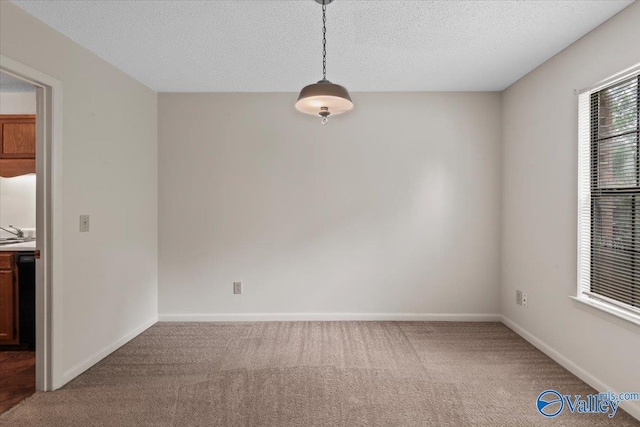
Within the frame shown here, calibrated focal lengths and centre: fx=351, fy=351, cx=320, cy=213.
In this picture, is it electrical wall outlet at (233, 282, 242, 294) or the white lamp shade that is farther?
electrical wall outlet at (233, 282, 242, 294)

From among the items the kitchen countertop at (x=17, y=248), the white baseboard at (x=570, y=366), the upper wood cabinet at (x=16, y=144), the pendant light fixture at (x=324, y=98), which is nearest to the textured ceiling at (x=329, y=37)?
the pendant light fixture at (x=324, y=98)

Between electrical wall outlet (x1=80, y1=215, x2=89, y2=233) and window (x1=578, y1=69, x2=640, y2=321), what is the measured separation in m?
3.81

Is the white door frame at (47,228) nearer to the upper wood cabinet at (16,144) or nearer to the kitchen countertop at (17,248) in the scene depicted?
the kitchen countertop at (17,248)

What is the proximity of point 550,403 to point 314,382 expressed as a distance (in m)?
1.59

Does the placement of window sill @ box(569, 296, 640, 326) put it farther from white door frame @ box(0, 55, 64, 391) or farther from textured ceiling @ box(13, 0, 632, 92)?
white door frame @ box(0, 55, 64, 391)

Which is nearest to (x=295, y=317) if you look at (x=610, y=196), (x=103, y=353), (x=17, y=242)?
(x=103, y=353)

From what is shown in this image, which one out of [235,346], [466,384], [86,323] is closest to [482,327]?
[466,384]

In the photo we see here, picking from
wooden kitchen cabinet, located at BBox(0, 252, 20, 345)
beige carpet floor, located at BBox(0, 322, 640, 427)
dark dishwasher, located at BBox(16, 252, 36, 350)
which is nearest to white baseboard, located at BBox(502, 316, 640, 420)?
beige carpet floor, located at BBox(0, 322, 640, 427)

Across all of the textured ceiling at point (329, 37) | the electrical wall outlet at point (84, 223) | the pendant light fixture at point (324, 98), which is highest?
the textured ceiling at point (329, 37)

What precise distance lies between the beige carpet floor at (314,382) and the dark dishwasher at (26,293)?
837mm

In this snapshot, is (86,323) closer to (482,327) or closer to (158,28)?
(158,28)

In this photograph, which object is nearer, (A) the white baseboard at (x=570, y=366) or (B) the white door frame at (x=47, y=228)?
(A) the white baseboard at (x=570, y=366)

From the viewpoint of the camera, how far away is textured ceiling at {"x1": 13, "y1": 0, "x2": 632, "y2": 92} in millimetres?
2242

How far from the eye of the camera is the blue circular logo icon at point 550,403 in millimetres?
2223
